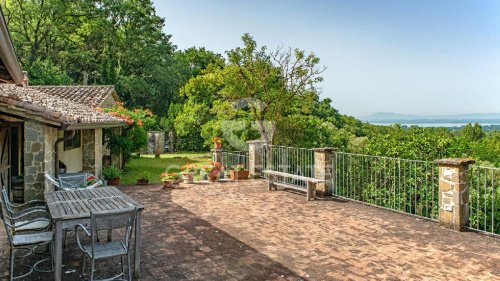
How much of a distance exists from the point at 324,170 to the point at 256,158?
11.7 ft

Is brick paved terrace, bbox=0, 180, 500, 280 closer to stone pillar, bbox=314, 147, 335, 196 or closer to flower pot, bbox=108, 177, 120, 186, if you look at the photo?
stone pillar, bbox=314, 147, 335, 196

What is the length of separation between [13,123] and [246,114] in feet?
36.8

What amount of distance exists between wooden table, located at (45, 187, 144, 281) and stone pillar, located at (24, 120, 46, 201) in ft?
9.18

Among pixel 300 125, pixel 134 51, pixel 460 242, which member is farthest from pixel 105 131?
pixel 134 51

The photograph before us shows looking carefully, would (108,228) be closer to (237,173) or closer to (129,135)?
(237,173)

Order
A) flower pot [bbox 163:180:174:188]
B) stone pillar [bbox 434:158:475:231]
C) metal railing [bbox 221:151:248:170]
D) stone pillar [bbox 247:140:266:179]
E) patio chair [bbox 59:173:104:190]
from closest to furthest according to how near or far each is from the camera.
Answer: stone pillar [bbox 434:158:475:231]
patio chair [bbox 59:173:104:190]
flower pot [bbox 163:180:174:188]
stone pillar [bbox 247:140:266:179]
metal railing [bbox 221:151:248:170]

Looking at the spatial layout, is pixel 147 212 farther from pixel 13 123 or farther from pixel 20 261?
pixel 13 123

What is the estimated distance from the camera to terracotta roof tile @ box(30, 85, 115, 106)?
49.8ft

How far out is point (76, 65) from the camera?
94.4 feet

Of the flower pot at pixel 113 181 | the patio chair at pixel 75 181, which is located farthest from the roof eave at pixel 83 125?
the flower pot at pixel 113 181

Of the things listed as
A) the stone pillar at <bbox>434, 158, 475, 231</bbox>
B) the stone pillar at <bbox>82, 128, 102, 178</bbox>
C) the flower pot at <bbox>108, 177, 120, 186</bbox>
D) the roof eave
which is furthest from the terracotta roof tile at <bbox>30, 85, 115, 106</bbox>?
the stone pillar at <bbox>434, 158, 475, 231</bbox>

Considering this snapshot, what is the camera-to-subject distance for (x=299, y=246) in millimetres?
5355

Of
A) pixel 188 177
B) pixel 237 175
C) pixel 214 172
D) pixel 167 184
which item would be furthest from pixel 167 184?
pixel 237 175

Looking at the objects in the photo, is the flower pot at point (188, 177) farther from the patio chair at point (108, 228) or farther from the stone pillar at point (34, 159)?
the patio chair at point (108, 228)
